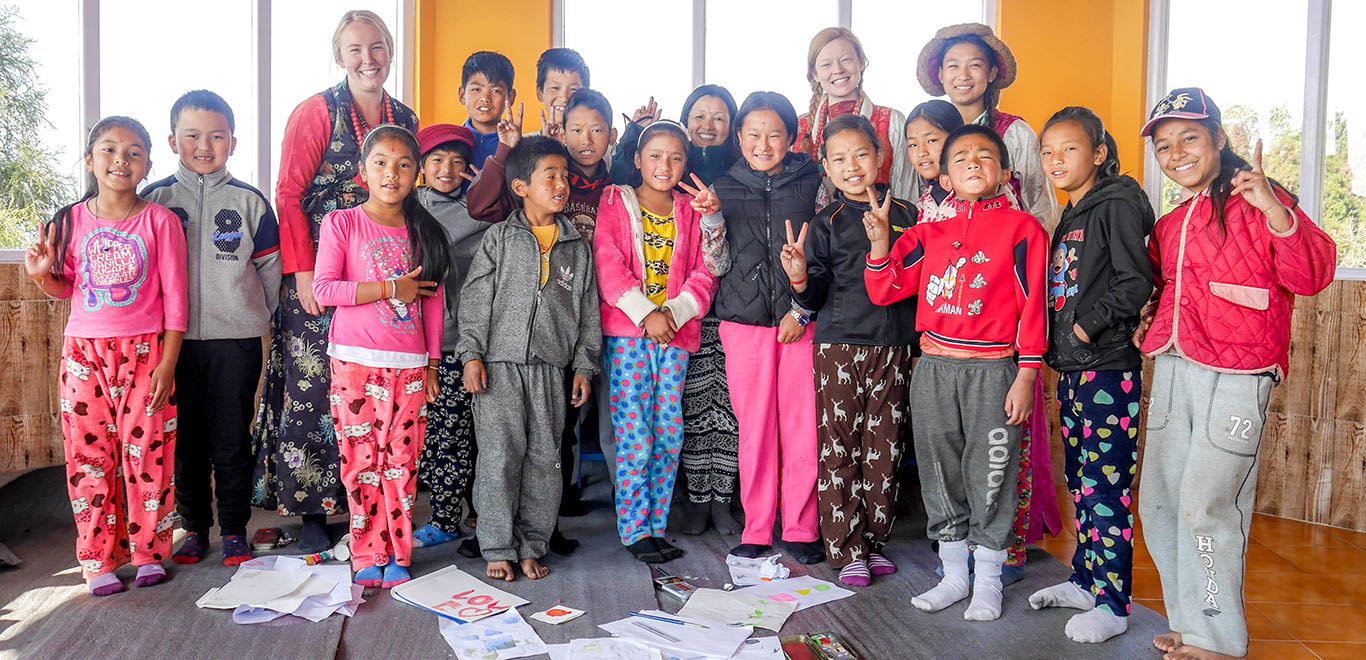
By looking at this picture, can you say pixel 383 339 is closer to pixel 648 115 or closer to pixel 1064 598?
pixel 648 115

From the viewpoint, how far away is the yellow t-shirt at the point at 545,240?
282 centimetres

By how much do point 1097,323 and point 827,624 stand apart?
1.05 metres

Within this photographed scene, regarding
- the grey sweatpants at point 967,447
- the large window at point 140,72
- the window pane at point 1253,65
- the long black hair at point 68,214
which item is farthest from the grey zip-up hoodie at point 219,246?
the window pane at point 1253,65

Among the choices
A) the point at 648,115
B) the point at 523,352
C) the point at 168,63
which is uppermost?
the point at 168,63

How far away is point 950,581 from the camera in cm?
268

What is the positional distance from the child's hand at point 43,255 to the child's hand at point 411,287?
3.02ft

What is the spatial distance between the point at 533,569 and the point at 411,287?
91 cm

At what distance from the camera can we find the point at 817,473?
3.00 m

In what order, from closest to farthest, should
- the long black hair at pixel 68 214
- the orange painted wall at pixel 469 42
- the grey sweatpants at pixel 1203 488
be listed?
the grey sweatpants at pixel 1203 488, the long black hair at pixel 68 214, the orange painted wall at pixel 469 42

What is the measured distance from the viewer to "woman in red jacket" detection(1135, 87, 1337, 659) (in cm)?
213

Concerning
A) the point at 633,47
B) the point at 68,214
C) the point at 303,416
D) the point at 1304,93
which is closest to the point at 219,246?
the point at 68,214

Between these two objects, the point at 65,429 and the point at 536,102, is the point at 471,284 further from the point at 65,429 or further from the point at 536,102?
the point at 536,102

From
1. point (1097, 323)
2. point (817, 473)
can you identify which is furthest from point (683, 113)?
point (1097, 323)

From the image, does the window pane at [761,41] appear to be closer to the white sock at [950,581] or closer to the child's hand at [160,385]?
the white sock at [950,581]
